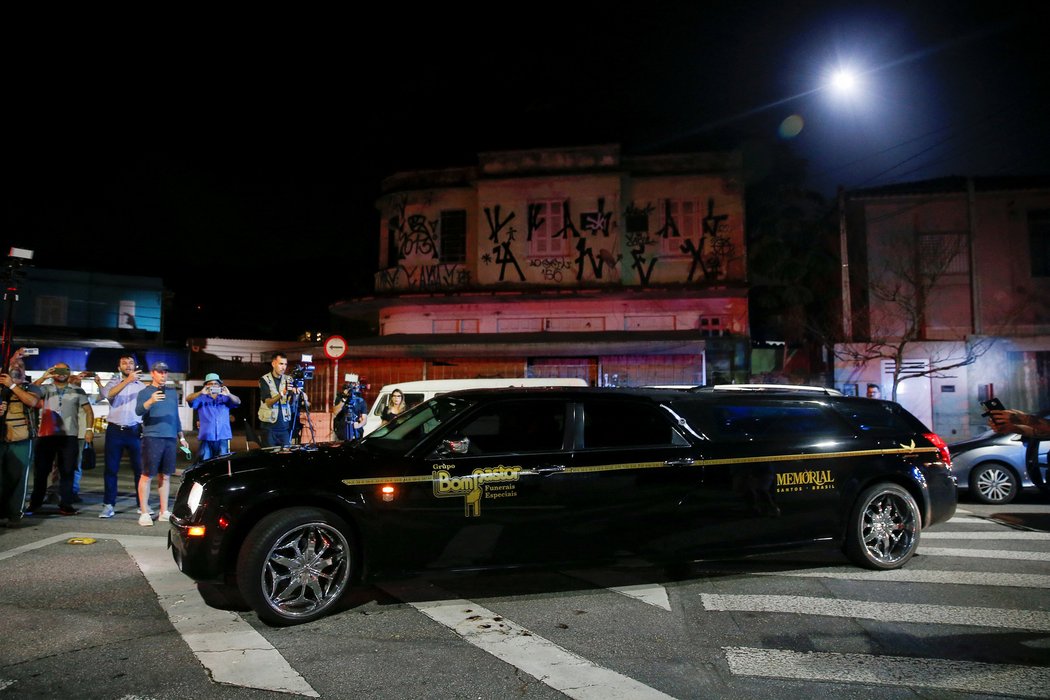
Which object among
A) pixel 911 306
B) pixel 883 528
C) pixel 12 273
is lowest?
pixel 883 528

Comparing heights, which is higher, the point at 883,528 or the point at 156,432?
the point at 156,432

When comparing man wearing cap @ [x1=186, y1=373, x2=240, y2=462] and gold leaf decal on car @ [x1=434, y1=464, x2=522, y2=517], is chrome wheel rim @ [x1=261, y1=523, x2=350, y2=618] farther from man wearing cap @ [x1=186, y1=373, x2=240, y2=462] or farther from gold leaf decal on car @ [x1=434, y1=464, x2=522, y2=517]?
man wearing cap @ [x1=186, y1=373, x2=240, y2=462]

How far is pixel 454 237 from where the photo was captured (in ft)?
72.9

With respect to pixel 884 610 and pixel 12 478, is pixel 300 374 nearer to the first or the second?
pixel 12 478

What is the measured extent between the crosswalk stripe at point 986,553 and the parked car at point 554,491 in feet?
1.66

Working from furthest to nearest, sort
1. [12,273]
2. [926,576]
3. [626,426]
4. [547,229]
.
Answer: [547,229]
[12,273]
[926,576]
[626,426]

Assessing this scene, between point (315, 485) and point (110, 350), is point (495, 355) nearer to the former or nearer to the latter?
point (315, 485)

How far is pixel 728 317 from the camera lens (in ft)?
65.8

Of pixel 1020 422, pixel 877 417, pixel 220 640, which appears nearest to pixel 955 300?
pixel 1020 422

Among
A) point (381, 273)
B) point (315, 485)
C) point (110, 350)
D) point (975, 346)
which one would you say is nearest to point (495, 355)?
point (381, 273)

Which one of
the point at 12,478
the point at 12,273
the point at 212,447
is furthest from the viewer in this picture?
the point at 12,273

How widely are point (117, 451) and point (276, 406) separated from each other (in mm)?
1866

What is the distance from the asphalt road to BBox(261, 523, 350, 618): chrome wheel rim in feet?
0.51

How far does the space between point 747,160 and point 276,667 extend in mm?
21902
